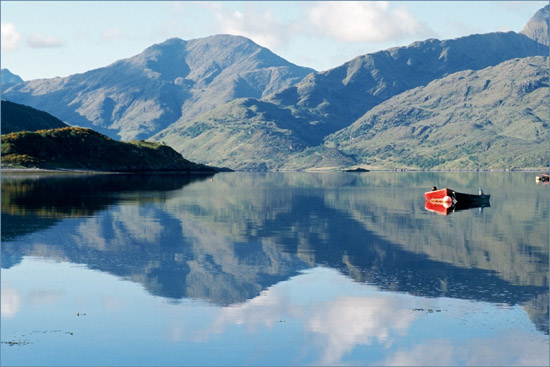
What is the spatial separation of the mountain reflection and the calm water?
0.79ft

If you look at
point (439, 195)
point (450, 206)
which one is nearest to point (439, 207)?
point (450, 206)

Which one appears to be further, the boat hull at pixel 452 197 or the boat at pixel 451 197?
the boat hull at pixel 452 197

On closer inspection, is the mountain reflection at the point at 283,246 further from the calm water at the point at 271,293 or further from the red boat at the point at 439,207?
the red boat at the point at 439,207

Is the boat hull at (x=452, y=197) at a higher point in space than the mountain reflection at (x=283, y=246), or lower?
higher

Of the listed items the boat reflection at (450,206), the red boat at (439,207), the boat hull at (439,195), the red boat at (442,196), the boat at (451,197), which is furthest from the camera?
the boat hull at (439,195)

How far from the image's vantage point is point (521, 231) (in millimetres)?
86875

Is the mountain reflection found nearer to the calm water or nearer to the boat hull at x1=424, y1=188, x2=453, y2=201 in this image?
the calm water

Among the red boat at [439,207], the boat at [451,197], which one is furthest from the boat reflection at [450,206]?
the boat at [451,197]

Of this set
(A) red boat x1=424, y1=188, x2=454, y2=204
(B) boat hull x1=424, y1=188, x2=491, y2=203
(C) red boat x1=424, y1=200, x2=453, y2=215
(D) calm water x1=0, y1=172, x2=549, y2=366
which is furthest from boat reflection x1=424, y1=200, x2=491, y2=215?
(D) calm water x1=0, y1=172, x2=549, y2=366

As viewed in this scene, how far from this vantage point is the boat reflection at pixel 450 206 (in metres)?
124

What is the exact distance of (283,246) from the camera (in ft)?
236

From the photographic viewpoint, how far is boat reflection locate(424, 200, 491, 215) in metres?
124

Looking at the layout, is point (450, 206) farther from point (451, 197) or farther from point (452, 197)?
point (452, 197)

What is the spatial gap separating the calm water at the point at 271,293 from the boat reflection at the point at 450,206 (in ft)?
98.2
